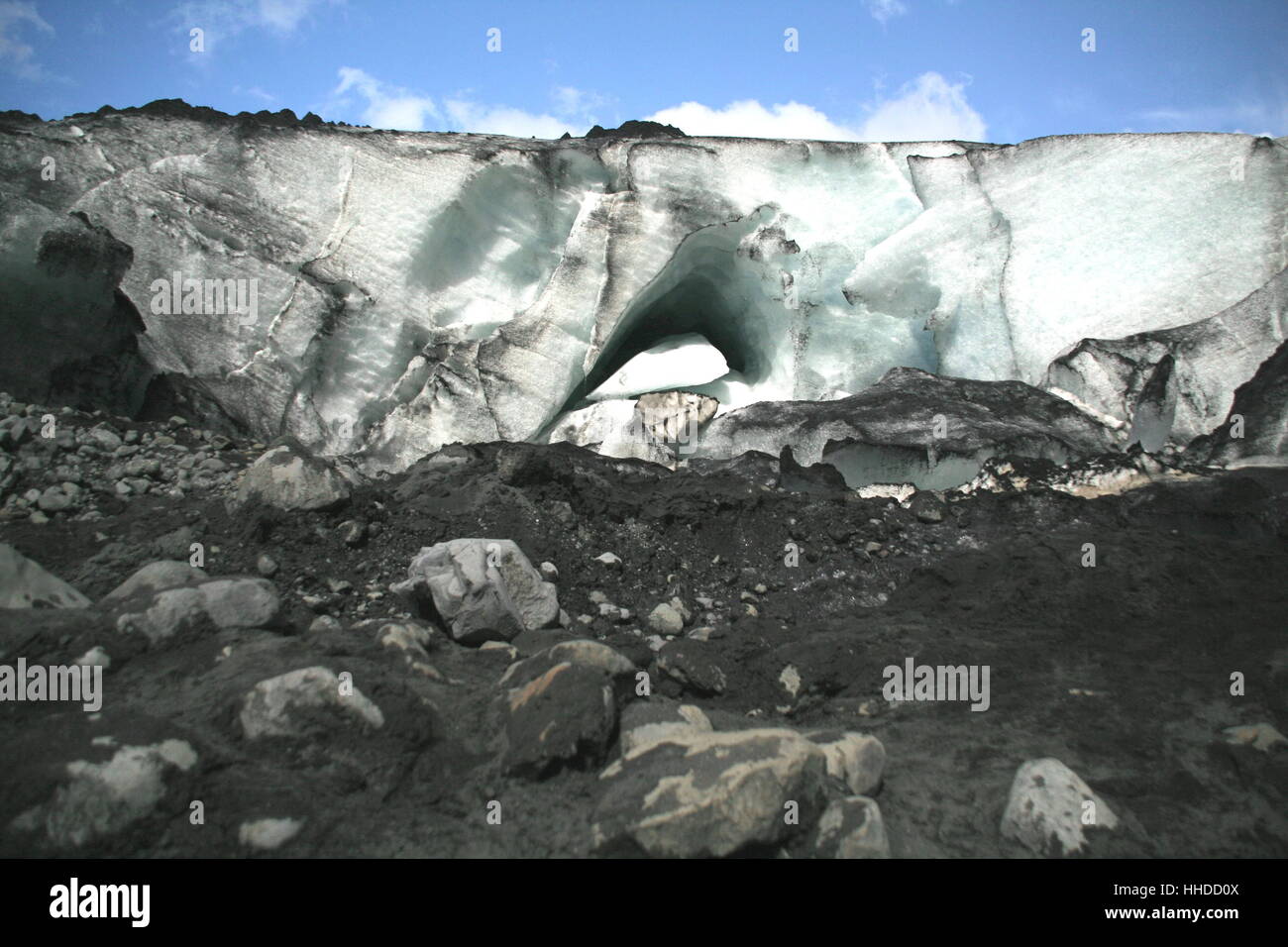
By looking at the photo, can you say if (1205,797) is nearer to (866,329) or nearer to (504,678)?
(504,678)

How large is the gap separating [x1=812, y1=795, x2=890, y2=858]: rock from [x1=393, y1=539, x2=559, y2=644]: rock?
1.86 metres

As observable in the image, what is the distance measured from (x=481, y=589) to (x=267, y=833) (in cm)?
175

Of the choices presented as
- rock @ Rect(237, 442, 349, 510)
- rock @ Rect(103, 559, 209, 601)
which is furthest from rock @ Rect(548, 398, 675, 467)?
rock @ Rect(103, 559, 209, 601)

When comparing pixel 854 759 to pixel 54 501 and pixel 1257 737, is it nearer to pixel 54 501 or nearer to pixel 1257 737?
pixel 1257 737

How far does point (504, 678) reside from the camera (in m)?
3.15

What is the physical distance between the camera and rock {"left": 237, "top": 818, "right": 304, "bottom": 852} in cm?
222

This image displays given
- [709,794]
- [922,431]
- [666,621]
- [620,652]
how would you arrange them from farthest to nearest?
[922,431], [666,621], [620,652], [709,794]

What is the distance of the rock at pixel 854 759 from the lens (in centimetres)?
273

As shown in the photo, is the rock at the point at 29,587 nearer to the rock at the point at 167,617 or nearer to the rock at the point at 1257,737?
the rock at the point at 167,617

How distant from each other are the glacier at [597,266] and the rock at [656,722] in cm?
422

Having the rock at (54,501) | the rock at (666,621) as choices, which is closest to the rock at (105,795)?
the rock at (666,621)

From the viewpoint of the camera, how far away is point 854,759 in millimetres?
2777

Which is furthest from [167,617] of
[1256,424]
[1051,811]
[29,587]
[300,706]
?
[1256,424]

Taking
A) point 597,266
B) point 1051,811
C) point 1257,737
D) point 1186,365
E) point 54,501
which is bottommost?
point 1051,811
